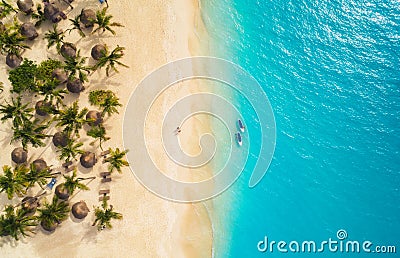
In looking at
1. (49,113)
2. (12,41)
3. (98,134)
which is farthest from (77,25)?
(98,134)

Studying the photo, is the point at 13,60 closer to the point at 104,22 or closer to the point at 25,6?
the point at 25,6

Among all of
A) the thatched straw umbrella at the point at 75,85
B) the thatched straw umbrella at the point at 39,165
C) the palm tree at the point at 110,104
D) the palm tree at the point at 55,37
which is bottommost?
the thatched straw umbrella at the point at 39,165

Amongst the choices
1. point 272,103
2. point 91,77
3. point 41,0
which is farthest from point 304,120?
point 41,0

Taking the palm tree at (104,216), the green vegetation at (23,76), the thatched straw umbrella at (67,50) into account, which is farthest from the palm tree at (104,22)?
the palm tree at (104,216)

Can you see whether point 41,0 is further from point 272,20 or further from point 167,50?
point 272,20

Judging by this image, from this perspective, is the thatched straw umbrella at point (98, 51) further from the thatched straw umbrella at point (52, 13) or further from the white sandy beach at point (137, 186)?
the thatched straw umbrella at point (52, 13)

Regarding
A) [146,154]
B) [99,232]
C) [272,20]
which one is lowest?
[99,232]

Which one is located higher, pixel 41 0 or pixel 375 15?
pixel 375 15
